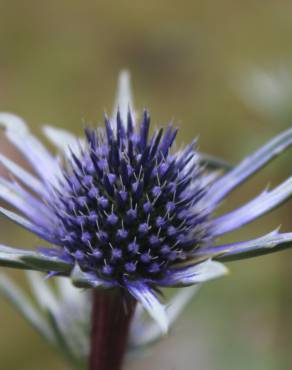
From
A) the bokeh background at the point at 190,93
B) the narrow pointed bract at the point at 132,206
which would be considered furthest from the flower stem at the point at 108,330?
the bokeh background at the point at 190,93

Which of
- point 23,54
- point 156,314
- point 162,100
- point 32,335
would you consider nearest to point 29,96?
point 23,54

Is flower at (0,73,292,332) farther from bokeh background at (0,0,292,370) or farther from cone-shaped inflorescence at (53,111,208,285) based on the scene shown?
bokeh background at (0,0,292,370)

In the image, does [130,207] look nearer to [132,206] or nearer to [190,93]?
[132,206]

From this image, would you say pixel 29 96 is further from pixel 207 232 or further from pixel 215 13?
pixel 207 232

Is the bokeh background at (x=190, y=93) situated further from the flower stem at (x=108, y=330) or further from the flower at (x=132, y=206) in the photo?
the flower stem at (x=108, y=330)

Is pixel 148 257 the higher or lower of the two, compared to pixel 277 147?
lower

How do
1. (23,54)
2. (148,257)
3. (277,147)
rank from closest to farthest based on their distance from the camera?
(148,257) < (277,147) < (23,54)

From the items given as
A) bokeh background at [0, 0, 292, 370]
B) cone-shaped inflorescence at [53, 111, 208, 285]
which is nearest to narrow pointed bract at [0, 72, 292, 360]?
cone-shaped inflorescence at [53, 111, 208, 285]
